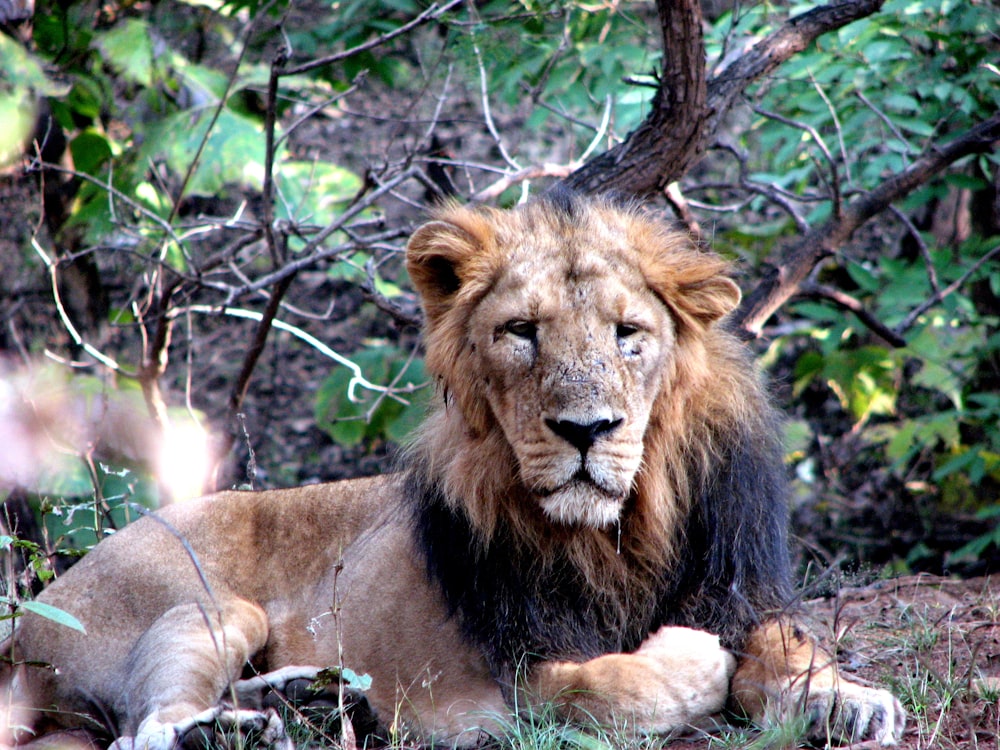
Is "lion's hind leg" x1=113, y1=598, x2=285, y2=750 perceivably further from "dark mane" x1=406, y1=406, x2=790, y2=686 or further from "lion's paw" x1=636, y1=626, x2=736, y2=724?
"lion's paw" x1=636, y1=626, x2=736, y2=724

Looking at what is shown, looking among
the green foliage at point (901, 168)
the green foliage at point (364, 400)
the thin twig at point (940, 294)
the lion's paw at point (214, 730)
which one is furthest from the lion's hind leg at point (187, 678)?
the thin twig at point (940, 294)

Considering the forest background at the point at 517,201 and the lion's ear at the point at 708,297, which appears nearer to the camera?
the lion's ear at the point at 708,297

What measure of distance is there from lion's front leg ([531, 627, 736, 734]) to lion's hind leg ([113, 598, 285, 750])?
2.43 feet

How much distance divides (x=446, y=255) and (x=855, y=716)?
156 cm

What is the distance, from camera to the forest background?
4387mm

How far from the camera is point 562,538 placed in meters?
2.92

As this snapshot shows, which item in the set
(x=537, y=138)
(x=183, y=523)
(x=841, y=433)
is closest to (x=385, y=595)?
(x=183, y=523)

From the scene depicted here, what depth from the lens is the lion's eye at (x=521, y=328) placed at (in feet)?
9.21

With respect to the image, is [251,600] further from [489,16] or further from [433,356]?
[489,16]

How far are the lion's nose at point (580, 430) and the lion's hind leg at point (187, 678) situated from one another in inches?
38.7

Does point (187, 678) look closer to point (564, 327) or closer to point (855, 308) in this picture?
point (564, 327)

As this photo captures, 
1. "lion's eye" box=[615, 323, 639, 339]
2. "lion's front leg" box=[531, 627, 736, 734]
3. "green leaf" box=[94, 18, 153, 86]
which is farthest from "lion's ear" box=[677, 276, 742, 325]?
"green leaf" box=[94, 18, 153, 86]

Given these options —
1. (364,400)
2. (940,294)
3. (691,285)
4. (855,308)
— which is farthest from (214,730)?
(940,294)

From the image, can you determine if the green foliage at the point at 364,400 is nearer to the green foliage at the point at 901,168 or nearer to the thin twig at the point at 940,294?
the green foliage at the point at 901,168
